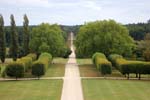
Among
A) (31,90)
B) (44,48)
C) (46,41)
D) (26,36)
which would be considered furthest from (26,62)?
(26,36)

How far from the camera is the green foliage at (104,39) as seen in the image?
8238cm

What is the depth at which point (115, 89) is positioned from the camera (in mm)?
49312

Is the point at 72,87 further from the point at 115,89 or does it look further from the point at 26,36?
the point at 26,36

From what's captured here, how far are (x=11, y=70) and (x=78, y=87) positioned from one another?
1362 centimetres

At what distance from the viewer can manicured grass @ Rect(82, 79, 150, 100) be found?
1702 inches

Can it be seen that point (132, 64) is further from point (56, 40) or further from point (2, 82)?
point (56, 40)

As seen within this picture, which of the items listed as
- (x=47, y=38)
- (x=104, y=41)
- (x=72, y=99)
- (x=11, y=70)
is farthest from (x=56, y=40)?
(x=72, y=99)

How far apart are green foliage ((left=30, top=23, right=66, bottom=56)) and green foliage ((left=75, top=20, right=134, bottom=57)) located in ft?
14.5

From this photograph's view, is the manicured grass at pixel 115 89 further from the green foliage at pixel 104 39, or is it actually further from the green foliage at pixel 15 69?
the green foliage at pixel 104 39

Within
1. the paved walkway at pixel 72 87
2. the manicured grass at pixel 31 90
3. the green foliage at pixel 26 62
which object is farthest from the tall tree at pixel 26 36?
the manicured grass at pixel 31 90

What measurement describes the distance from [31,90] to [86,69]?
27.9m

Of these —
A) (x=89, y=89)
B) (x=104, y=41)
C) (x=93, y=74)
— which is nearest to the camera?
(x=89, y=89)

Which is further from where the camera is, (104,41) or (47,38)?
(47,38)

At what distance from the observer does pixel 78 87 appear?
51062 mm
